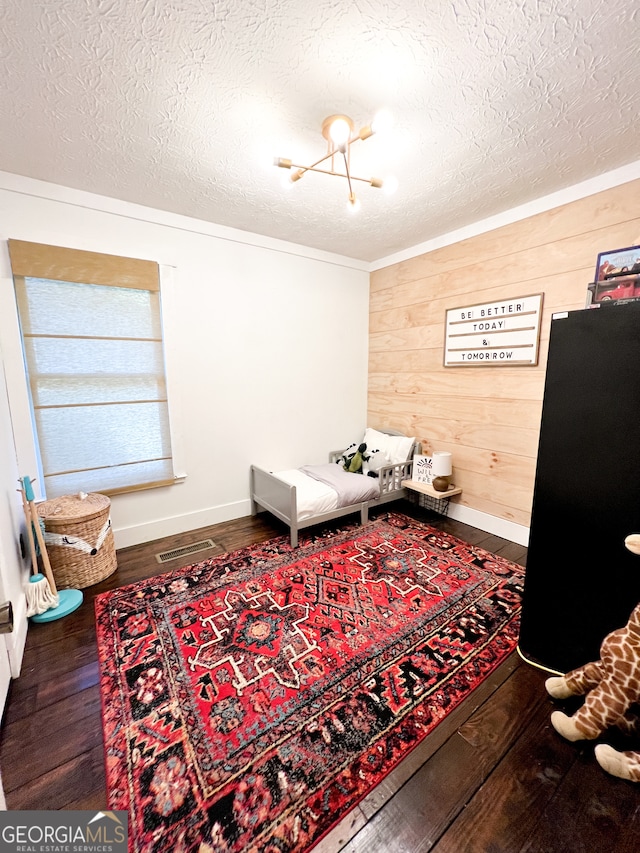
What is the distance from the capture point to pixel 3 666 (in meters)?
1.40

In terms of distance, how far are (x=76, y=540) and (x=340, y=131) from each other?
8.70 feet

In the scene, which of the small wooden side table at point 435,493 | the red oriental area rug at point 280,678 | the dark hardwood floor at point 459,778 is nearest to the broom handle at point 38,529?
the red oriental area rug at point 280,678

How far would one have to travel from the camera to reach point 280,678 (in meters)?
1.48

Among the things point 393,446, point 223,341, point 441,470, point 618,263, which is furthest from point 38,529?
point 618,263

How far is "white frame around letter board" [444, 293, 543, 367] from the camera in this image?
243 cm

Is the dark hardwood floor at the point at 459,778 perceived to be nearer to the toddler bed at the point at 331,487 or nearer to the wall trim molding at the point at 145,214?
the toddler bed at the point at 331,487

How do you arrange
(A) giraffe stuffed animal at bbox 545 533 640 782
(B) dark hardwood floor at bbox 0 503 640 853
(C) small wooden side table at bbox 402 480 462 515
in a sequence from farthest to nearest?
1. (C) small wooden side table at bbox 402 480 462 515
2. (A) giraffe stuffed animal at bbox 545 533 640 782
3. (B) dark hardwood floor at bbox 0 503 640 853

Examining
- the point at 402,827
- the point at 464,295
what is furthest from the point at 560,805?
the point at 464,295

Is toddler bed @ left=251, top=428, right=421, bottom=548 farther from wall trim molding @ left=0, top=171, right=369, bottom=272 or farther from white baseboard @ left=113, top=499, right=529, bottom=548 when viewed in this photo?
wall trim molding @ left=0, top=171, right=369, bottom=272

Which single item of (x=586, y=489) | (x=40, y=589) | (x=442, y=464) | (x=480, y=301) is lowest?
(x=40, y=589)

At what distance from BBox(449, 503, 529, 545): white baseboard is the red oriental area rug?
0.37m

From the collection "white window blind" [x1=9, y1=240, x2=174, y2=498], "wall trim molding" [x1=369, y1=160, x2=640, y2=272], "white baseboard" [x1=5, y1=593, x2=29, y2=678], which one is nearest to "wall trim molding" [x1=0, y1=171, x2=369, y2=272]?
"white window blind" [x1=9, y1=240, x2=174, y2=498]

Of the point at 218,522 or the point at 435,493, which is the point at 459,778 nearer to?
the point at 435,493

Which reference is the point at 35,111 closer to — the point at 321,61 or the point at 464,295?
the point at 321,61
